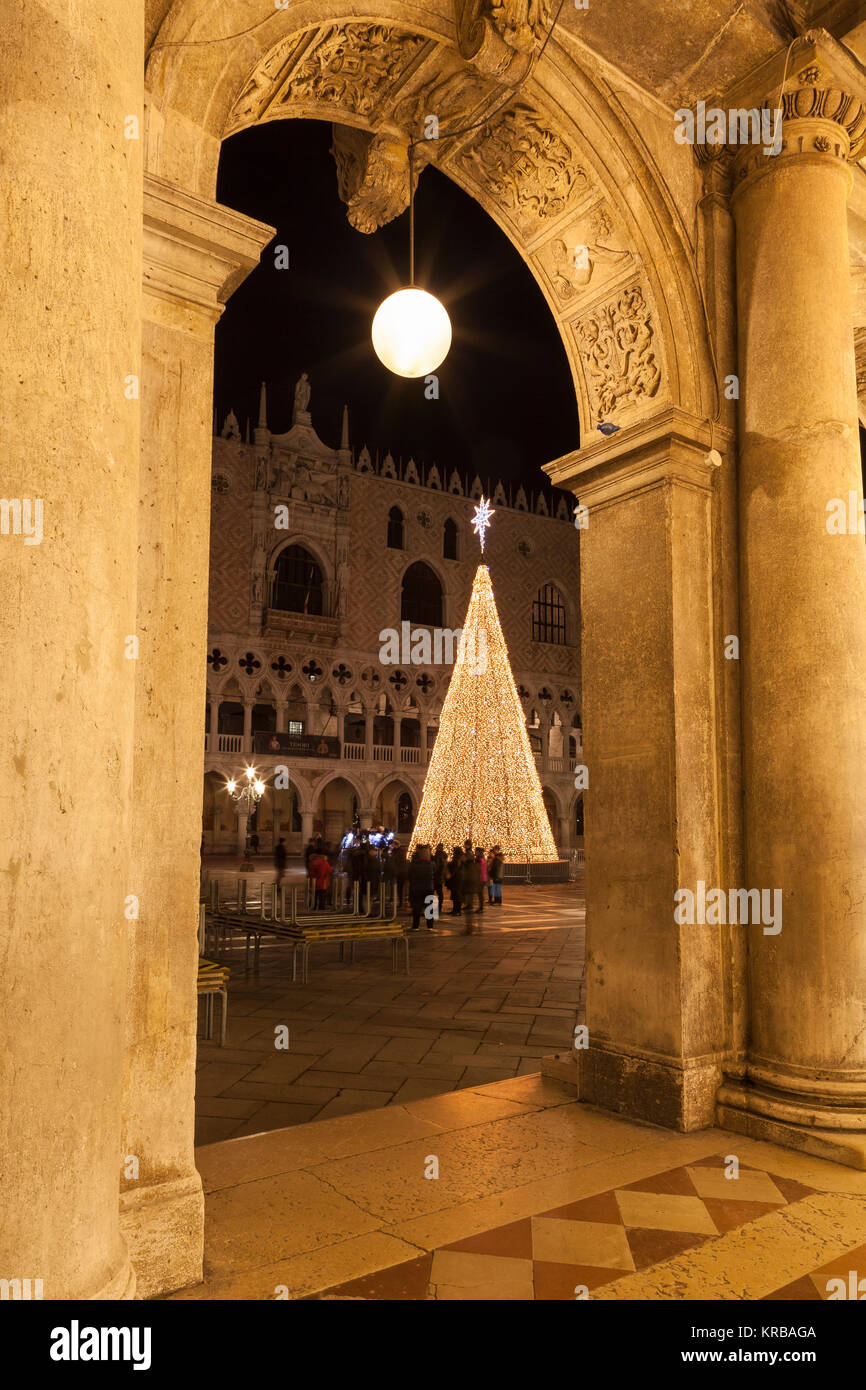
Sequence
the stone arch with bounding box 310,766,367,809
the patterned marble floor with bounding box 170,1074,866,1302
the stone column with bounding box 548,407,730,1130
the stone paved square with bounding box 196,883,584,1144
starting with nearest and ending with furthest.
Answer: the patterned marble floor with bounding box 170,1074,866,1302
the stone column with bounding box 548,407,730,1130
the stone paved square with bounding box 196,883,584,1144
the stone arch with bounding box 310,766,367,809

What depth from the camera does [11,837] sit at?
161 centimetres

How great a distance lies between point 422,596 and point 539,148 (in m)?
27.2

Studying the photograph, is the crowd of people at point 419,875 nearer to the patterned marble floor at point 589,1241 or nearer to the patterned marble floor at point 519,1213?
the patterned marble floor at point 519,1213

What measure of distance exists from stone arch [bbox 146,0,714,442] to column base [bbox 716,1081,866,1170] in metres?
2.83

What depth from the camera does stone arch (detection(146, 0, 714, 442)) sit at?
8.78 feet

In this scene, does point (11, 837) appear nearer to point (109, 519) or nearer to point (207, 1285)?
point (109, 519)

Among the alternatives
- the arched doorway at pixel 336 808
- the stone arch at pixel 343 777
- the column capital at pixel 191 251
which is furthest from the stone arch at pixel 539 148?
the arched doorway at pixel 336 808

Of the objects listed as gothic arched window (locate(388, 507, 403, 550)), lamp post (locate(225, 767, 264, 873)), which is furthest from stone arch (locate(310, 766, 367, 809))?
gothic arched window (locate(388, 507, 403, 550))

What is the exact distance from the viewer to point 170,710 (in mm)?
2432

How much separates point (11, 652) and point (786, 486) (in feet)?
10.6

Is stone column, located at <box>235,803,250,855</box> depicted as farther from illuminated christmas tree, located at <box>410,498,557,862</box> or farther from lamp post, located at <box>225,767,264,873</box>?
illuminated christmas tree, located at <box>410,498,557,862</box>

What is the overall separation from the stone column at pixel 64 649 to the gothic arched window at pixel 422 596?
94.7ft

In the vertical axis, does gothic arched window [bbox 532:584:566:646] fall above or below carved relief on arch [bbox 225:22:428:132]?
above
